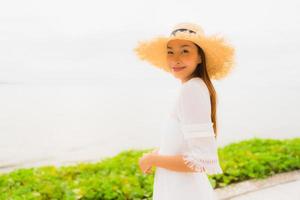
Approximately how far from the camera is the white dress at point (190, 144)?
1.83m

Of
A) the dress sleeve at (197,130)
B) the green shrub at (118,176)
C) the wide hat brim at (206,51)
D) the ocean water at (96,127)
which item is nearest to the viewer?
the dress sleeve at (197,130)

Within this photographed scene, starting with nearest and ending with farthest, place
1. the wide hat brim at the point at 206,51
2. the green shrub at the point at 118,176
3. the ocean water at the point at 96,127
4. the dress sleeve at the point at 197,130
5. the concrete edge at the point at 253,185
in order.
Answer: the dress sleeve at the point at 197,130
the wide hat brim at the point at 206,51
the green shrub at the point at 118,176
the concrete edge at the point at 253,185
the ocean water at the point at 96,127

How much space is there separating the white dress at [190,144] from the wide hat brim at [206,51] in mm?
151

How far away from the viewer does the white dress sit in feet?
6.02

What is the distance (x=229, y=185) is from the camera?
4.31 m

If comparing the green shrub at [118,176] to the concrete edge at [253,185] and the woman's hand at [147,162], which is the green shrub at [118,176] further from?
the woman's hand at [147,162]

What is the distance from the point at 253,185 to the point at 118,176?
1394mm

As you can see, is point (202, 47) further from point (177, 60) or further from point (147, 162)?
point (147, 162)

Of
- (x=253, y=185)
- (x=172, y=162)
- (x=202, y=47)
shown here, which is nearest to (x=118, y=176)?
(x=253, y=185)

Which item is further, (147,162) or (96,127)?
(96,127)

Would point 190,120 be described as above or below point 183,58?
below

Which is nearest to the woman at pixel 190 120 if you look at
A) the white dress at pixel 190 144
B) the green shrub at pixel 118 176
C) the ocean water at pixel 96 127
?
the white dress at pixel 190 144


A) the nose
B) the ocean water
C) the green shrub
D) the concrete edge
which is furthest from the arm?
the ocean water

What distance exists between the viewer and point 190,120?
1836mm
